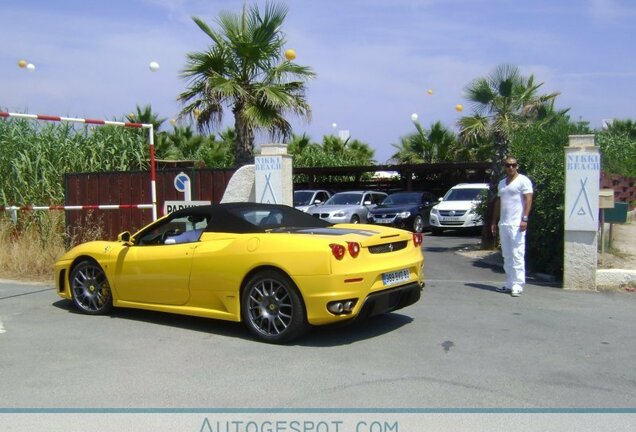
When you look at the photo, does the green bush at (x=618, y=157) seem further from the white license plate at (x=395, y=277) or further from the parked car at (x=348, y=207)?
the white license plate at (x=395, y=277)

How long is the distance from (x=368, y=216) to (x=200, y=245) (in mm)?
14027

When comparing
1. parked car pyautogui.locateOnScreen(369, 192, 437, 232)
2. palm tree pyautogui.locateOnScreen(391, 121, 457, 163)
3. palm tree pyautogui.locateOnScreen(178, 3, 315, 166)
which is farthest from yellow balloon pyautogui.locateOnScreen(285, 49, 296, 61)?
palm tree pyautogui.locateOnScreen(391, 121, 457, 163)

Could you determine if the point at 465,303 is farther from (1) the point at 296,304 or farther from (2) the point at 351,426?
(2) the point at 351,426

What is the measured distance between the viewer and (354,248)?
5.94 metres

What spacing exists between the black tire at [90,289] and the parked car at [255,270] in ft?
0.04

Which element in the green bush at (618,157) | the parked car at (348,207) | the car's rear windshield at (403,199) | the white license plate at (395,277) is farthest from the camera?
the car's rear windshield at (403,199)

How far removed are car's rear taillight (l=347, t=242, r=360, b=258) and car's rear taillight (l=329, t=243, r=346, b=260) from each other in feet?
0.23

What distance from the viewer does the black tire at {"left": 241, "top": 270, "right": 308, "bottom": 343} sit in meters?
5.96

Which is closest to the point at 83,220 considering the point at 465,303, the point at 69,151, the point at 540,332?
the point at 69,151

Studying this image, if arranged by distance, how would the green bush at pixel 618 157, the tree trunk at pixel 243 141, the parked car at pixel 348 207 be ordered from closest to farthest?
1. the tree trunk at pixel 243 141
2. the green bush at pixel 618 157
3. the parked car at pixel 348 207

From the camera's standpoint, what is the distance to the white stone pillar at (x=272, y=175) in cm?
1009

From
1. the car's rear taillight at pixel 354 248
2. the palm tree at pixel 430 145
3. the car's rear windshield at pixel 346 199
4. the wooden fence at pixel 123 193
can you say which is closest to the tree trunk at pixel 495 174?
the wooden fence at pixel 123 193

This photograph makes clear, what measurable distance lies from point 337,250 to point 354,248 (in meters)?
0.21

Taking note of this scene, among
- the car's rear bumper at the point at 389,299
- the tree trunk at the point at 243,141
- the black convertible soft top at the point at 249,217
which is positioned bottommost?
the car's rear bumper at the point at 389,299
